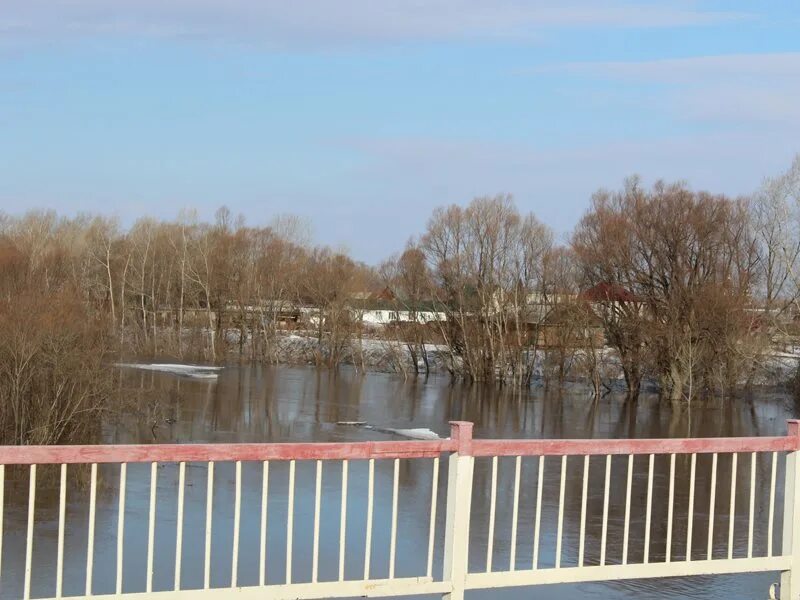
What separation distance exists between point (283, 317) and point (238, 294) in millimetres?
3075

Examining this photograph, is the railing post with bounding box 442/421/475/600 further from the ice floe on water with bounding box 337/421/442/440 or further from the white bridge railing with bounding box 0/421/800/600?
the ice floe on water with bounding box 337/421/442/440

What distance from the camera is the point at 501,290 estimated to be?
4694 cm

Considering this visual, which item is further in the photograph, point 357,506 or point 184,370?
point 184,370

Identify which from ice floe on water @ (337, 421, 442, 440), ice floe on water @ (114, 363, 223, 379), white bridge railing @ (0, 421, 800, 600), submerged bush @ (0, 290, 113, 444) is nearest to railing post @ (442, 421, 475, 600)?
white bridge railing @ (0, 421, 800, 600)

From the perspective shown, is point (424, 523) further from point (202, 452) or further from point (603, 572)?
point (202, 452)

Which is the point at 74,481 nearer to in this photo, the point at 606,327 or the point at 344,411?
the point at 344,411

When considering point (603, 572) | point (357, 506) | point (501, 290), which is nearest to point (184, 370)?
point (501, 290)

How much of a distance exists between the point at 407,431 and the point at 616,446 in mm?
17940

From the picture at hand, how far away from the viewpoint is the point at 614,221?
136ft

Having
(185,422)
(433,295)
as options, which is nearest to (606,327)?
(433,295)

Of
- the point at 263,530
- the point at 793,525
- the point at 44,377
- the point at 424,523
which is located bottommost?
the point at 424,523

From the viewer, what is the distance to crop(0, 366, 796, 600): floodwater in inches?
400

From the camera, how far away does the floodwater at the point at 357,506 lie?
33.3 ft

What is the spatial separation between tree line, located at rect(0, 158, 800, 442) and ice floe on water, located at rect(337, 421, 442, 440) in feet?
20.2
